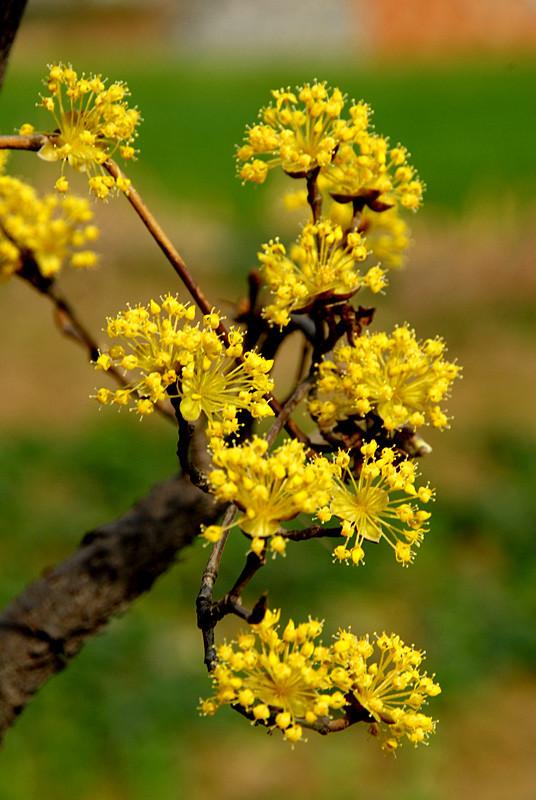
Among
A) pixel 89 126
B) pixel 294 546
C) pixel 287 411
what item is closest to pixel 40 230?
pixel 89 126

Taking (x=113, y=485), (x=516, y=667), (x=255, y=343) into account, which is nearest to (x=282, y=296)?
Answer: (x=255, y=343)

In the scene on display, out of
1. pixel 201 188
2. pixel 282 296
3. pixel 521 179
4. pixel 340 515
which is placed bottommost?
pixel 340 515

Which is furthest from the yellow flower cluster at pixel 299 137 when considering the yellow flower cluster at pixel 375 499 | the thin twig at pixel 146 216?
the yellow flower cluster at pixel 375 499

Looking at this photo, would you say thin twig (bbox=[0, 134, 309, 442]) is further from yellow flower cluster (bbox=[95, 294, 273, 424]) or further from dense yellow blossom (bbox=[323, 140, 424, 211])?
dense yellow blossom (bbox=[323, 140, 424, 211])

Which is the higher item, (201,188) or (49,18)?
(49,18)

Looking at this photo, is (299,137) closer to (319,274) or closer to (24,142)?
(319,274)

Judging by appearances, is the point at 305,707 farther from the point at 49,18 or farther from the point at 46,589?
the point at 49,18
